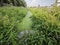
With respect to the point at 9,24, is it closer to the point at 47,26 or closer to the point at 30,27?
the point at 30,27

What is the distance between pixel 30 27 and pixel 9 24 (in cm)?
44

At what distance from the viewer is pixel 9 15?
3.62 metres

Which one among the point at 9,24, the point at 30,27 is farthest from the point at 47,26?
the point at 9,24

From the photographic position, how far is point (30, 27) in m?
3.34

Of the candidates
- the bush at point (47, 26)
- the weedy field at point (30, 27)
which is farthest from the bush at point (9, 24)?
the bush at point (47, 26)

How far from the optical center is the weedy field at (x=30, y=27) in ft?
10.2

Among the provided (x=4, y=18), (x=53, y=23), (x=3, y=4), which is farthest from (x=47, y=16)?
(x=3, y=4)

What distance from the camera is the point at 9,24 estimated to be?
3.33m

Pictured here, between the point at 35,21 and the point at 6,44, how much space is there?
80cm

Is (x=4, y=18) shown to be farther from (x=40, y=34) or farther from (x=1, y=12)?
(x=40, y=34)

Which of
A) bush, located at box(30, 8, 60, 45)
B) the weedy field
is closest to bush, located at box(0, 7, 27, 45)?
the weedy field

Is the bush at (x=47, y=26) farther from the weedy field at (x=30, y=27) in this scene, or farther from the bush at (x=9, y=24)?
the bush at (x=9, y=24)

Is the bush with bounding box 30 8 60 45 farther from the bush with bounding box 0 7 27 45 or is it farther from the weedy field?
the bush with bounding box 0 7 27 45

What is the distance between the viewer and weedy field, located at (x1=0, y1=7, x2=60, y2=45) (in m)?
3.11
